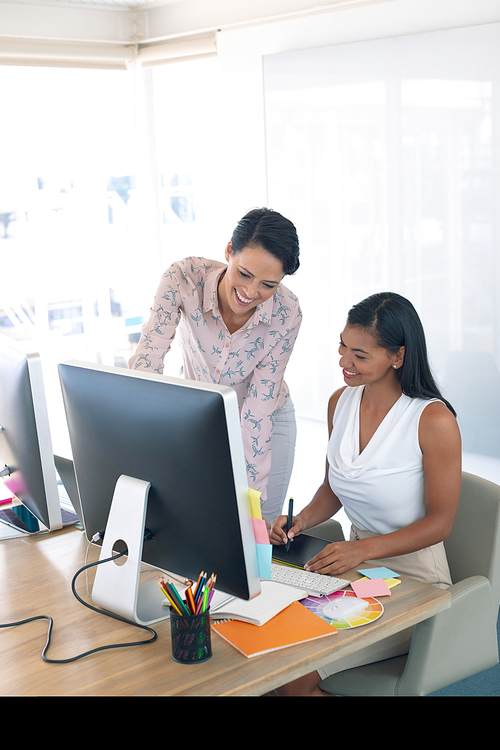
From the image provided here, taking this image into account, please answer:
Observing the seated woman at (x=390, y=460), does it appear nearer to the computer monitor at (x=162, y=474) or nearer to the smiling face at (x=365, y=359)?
the smiling face at (x=365, y=359)

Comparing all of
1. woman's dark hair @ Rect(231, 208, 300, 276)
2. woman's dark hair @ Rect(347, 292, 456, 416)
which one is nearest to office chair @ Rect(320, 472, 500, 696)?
woman's dark hair @ Rect(347, 292, 456, 416)

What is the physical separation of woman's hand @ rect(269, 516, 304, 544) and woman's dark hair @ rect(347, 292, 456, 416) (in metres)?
0.44

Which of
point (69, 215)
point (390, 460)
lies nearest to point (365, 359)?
point (390, 460)

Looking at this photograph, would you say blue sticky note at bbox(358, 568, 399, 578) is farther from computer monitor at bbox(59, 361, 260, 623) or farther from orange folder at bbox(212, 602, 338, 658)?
computer monitor at bbox(59, 361, 260, 623)

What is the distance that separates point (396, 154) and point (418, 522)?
187 cm

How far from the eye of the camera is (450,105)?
2855 mm

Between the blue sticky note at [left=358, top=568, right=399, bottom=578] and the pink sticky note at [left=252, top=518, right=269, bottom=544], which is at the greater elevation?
the pink sticky note at [left=252, top=518, right=269, bottom=544]

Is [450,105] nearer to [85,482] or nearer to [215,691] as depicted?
[85,482]

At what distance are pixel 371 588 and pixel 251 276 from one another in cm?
85

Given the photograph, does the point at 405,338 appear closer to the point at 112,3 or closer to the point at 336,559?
the point at 336,559

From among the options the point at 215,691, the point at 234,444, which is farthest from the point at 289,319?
the point at 215,691

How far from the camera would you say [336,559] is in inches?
60.0

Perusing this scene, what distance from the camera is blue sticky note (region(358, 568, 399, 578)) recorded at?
1470 mm

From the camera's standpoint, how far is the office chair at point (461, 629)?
1.46 meters
